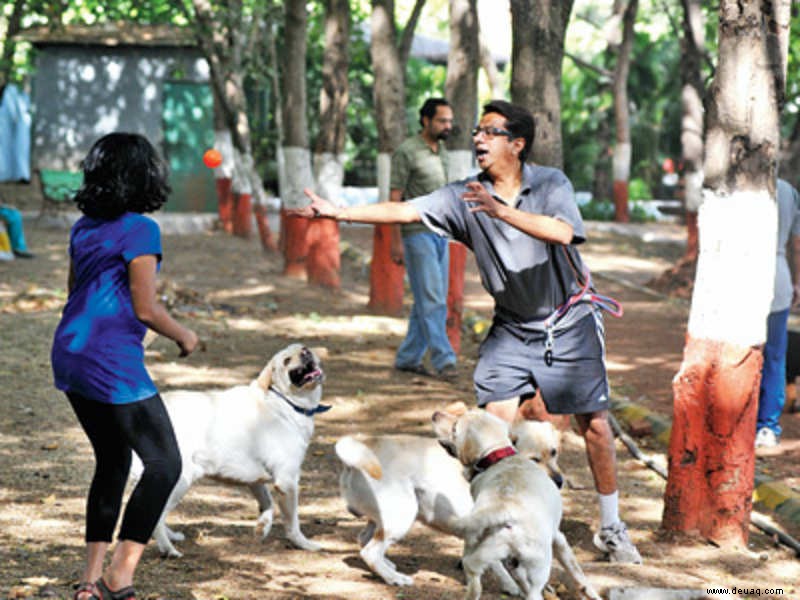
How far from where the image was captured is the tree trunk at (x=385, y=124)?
14133 mm

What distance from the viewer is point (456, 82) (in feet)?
42.0

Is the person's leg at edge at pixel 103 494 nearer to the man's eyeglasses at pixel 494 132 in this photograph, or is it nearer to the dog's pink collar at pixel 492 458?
the dog's pink collar at pixel 492 458

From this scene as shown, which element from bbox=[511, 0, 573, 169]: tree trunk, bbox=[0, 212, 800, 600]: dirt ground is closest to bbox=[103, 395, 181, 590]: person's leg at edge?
bbox=[0, 212, 800, 600]: dirt ground

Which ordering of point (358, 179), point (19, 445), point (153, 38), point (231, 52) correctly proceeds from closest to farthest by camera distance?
point (19, 445)
point (231, 52)
point (153, 38)
point (358, 179)

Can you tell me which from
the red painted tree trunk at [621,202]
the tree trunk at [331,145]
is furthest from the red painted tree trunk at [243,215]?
the red painted tree trunk at [621,202]

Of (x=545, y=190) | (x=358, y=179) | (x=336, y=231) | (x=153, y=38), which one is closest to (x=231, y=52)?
(x=336, y=231)

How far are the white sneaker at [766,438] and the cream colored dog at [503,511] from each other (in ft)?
13.7

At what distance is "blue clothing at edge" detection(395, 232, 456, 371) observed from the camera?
10523 millimetres

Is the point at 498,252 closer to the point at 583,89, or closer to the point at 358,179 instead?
the point at 358,179

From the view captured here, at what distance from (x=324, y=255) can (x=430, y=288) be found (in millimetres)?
6160

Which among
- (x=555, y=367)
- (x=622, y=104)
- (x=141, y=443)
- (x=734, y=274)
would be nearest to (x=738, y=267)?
(x=734, y=274)

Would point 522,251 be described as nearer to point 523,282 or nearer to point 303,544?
point 523,282

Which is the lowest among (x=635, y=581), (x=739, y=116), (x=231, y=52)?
(x=635, y=581)

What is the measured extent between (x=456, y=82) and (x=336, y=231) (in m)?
4.33
